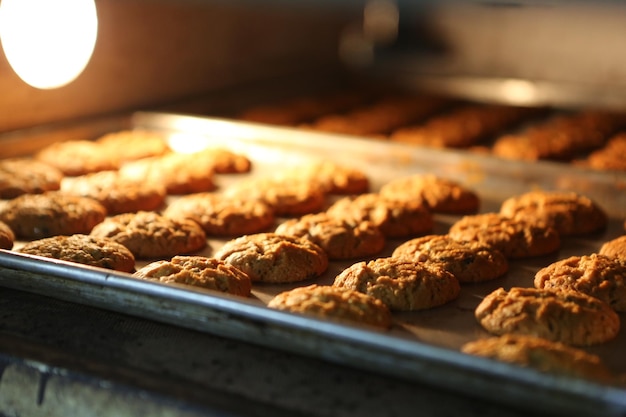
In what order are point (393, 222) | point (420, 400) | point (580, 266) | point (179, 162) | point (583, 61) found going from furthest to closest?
point (583, 61) < point (179, 162) < point (393, 222) < point (580, 266) < point (420, 400)

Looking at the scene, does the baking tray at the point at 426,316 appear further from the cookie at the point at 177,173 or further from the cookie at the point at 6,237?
the cookie at the point at 6,237

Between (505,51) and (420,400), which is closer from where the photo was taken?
(420,400)

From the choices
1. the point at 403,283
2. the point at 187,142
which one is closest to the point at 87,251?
the point at 403,283

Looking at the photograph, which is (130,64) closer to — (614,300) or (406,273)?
(406,273)

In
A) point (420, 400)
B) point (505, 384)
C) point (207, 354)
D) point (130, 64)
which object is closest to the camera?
point (505, 384)

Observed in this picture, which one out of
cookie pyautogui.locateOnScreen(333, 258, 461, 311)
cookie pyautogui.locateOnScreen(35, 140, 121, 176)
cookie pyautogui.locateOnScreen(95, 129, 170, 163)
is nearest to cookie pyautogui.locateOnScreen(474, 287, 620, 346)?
cookie pyautogui.locateOnScreen(333, 258, 461, 311)

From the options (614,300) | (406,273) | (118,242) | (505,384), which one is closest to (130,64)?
(118,242)
